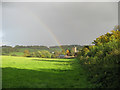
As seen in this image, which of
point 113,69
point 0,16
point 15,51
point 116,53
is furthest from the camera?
point 15,51

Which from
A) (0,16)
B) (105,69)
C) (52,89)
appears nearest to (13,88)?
(52,89)

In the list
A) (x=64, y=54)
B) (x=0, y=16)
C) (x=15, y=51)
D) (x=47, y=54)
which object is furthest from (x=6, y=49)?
(x=0, y=16)

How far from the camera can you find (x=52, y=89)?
681 centimetres

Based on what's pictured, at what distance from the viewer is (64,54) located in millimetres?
90562

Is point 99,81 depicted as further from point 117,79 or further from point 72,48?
point 72,48

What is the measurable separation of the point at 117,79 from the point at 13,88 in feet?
17.9

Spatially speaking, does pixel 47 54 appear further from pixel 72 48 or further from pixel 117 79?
pixel 117 79

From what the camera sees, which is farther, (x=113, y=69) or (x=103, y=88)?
(x=113, y=69)

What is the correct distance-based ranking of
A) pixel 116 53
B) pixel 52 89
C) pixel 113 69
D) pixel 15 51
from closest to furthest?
pixel 52 89 < pixel 113 69 < pixel 116 53 < pixel 15 51

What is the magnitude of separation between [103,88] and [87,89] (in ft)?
2.74

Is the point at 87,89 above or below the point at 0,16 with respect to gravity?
below

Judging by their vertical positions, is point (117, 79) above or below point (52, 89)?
above

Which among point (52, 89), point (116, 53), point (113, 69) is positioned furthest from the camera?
point (116, 53)

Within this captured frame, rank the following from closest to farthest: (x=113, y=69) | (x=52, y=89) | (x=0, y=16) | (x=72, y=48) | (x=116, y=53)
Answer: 1. (x=52, y=89)
2. (x=113, y=69)
3. (x=116, y=53)
4. (x=0, y=16)
5. (x=72, y=48)
